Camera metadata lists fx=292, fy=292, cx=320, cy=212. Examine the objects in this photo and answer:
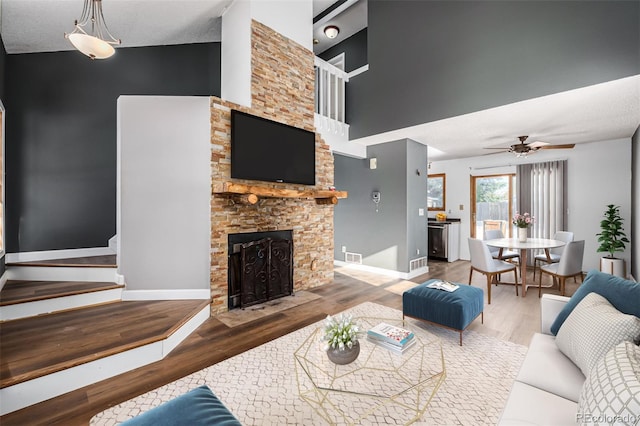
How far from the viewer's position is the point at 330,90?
17.3 ft

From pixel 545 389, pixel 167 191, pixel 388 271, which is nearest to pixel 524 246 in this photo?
pixel 388 271

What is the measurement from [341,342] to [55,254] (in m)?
4.81

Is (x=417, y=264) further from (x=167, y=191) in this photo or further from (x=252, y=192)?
(x=167, y=191)

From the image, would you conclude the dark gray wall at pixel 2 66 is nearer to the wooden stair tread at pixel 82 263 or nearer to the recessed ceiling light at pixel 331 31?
the wooden stair tread at pixel 82 263

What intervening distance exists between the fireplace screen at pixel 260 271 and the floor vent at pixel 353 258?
6.75 feet

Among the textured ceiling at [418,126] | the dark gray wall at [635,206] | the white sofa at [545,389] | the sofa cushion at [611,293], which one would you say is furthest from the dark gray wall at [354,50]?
the white sofa at [545,389]

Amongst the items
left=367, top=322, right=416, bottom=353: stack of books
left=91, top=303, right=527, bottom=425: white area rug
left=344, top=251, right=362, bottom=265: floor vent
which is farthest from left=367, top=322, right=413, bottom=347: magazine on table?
left=344, top=251, right=362, bottom=265: floor vent

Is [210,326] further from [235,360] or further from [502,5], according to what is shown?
[502,5]

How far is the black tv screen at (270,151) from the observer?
3.61m

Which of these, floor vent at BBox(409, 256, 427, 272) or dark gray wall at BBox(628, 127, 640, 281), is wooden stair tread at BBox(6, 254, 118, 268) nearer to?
floor vent at BBox(409, 256, 427, 272)

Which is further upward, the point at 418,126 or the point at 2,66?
the point at 2,66

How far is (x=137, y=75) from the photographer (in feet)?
16.1

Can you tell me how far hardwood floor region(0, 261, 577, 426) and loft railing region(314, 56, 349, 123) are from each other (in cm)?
298

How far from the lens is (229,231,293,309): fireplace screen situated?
367 cm
